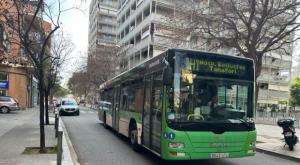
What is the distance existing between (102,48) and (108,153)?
41.8 m

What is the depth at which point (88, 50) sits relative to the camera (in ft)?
183

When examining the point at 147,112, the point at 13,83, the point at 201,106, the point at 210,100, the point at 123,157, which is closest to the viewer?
the point at 201,106

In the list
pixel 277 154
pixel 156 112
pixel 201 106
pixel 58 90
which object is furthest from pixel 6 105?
pixel 58 90

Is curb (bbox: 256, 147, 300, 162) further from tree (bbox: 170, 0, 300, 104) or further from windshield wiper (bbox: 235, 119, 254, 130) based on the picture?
tree (bbox: 170, 0, 300, 104)

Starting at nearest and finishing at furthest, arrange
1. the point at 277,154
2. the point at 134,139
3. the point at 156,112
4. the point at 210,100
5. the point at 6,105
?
the point at 210,100, the point at 156,112, the point at 134,139, the point at 277,154, the point at 6,105

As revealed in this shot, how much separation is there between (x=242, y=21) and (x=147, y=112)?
8612 mm

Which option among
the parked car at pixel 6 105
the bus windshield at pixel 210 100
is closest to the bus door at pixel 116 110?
the bus windshield at pixel 210 100

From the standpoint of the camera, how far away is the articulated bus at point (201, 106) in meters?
7.27

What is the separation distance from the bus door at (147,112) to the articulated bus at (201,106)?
0.68 ft

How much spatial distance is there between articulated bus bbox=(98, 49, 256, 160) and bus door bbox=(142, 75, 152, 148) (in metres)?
0.21

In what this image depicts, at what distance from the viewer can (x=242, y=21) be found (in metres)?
15.2

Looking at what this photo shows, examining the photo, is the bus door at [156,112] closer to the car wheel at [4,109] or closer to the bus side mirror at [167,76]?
the bus side mirror at [167,76]

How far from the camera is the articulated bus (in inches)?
286

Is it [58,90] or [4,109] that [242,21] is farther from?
[58,90]
